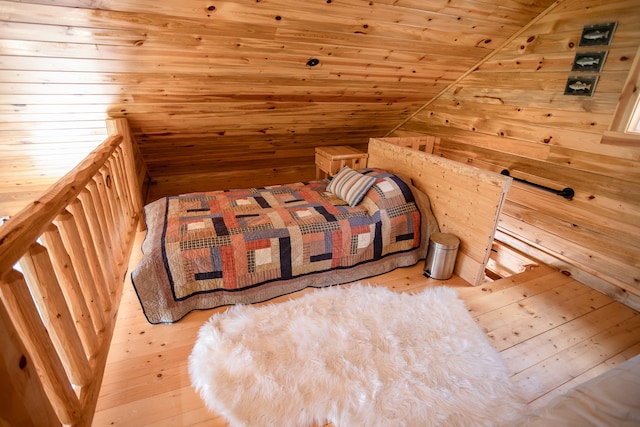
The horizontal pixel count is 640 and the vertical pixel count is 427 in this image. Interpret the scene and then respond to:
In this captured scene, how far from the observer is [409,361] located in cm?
157

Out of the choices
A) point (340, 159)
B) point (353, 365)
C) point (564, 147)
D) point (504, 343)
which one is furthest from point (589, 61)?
point (353, 365)

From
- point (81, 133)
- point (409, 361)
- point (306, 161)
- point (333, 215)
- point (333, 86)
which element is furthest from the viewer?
point (306, 161)

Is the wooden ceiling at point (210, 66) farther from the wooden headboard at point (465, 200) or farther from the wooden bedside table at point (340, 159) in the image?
the wooden headboard at point (465, 200)

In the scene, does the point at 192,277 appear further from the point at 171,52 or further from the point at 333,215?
the point at 171,52

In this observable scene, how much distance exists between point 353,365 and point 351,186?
1419mm

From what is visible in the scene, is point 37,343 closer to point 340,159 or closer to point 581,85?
point 340,159

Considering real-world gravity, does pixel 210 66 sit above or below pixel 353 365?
above

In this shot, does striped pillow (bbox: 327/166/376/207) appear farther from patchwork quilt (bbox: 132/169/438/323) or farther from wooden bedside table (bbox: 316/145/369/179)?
wooden bedside table (bbox: 316/145/369/179)

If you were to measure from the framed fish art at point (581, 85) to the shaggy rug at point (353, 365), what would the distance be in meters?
1.63

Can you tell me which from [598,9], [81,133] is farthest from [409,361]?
[81,133]

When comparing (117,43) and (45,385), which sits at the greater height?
(117,43)

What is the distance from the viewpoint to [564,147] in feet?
7.42

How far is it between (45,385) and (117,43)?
70.9 inches

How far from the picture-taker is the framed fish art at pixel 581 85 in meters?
2.07
